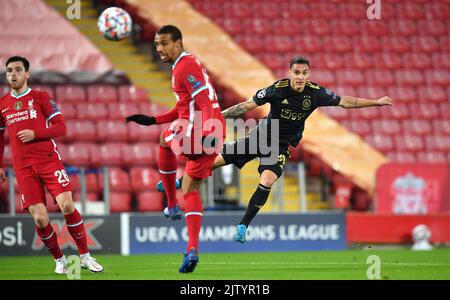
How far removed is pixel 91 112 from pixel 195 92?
10120 mm

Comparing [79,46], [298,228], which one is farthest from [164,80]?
[298,228]

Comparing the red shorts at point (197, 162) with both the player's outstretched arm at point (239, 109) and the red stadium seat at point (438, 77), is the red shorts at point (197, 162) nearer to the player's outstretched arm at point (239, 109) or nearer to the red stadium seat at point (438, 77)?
the player's outstretched arm at point (239, 109)

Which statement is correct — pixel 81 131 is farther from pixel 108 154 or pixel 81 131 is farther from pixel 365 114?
pixel 365 114

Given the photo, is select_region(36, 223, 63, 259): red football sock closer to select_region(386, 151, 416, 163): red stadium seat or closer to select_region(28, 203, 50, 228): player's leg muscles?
select_region(28, 203, 50, 228): player's leg muscles

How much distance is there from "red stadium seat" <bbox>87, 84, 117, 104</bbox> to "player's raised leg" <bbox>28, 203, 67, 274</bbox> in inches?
371

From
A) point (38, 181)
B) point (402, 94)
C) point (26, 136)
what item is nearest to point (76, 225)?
point (38, 181)

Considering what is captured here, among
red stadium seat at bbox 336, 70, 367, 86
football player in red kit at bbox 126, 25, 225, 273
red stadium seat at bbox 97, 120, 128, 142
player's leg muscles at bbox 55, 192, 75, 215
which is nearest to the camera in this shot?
football player in red kit at bbox 126, 25, 225, 273

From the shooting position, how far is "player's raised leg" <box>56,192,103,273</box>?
27.4 ft

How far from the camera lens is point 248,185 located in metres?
16.7

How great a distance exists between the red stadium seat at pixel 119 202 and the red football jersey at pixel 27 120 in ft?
24.5

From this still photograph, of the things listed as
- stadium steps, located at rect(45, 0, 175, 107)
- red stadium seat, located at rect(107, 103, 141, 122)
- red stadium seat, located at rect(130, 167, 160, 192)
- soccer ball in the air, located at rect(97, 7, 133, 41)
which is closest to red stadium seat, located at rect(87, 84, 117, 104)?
red stadium seat, located at rect(107, 103, 141, 122)

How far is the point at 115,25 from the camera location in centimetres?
1034

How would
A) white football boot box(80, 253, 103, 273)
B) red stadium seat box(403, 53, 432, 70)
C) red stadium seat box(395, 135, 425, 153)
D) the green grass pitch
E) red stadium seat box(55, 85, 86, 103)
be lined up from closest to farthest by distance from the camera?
1. the green grass pitch
2. white football boot box(80, 253, 103, 273)
3. red stadium seat box(55, 85, 86, 103)
4. red stadium seat box(395, 135, 425, 153)
5. red stadium seat box(403, 53, 432, 70)

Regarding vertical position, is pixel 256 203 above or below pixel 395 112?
below
